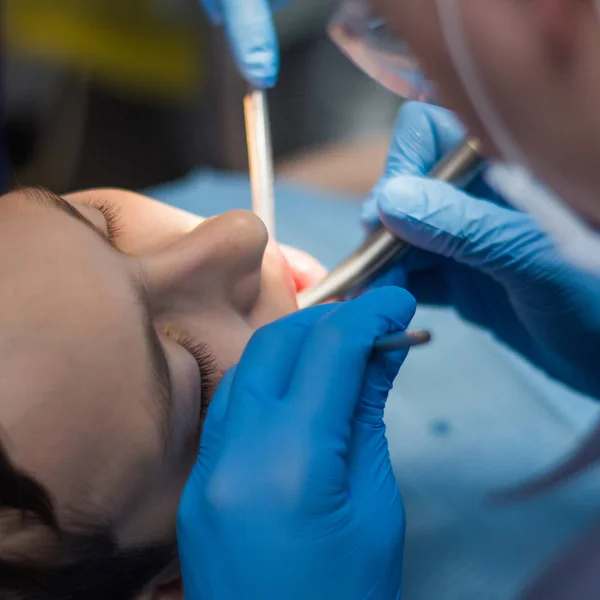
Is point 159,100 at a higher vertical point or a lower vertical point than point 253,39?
lower

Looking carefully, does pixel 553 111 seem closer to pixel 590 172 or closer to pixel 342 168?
pixel 590 172

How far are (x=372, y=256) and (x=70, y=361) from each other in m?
0.36

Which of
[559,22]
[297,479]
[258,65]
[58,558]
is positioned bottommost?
[58,558]

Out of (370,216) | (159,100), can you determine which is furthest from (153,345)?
(159,100)

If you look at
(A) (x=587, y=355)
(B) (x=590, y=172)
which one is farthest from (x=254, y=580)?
(A) (x=587, y=355)

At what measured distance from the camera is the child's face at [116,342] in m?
0.56

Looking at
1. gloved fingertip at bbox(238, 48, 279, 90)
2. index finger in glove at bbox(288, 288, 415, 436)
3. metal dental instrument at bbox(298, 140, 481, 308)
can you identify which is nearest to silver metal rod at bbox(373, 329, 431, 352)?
index finger in glove at bbox(288, 288, 415, 436)

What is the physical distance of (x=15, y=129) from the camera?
2.13m

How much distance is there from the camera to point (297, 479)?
0.57 metres

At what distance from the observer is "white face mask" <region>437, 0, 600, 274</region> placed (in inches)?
16.8

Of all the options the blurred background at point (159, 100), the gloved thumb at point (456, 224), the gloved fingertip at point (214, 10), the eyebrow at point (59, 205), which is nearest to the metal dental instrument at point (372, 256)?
the gloved thumb at point (456, 224)

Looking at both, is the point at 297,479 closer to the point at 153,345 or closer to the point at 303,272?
the point at 153,345

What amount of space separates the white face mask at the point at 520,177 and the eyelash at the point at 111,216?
0.40 metres

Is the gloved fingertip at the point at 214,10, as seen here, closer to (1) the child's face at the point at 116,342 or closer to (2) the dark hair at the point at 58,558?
(1) the child's face at the point at 116,342
